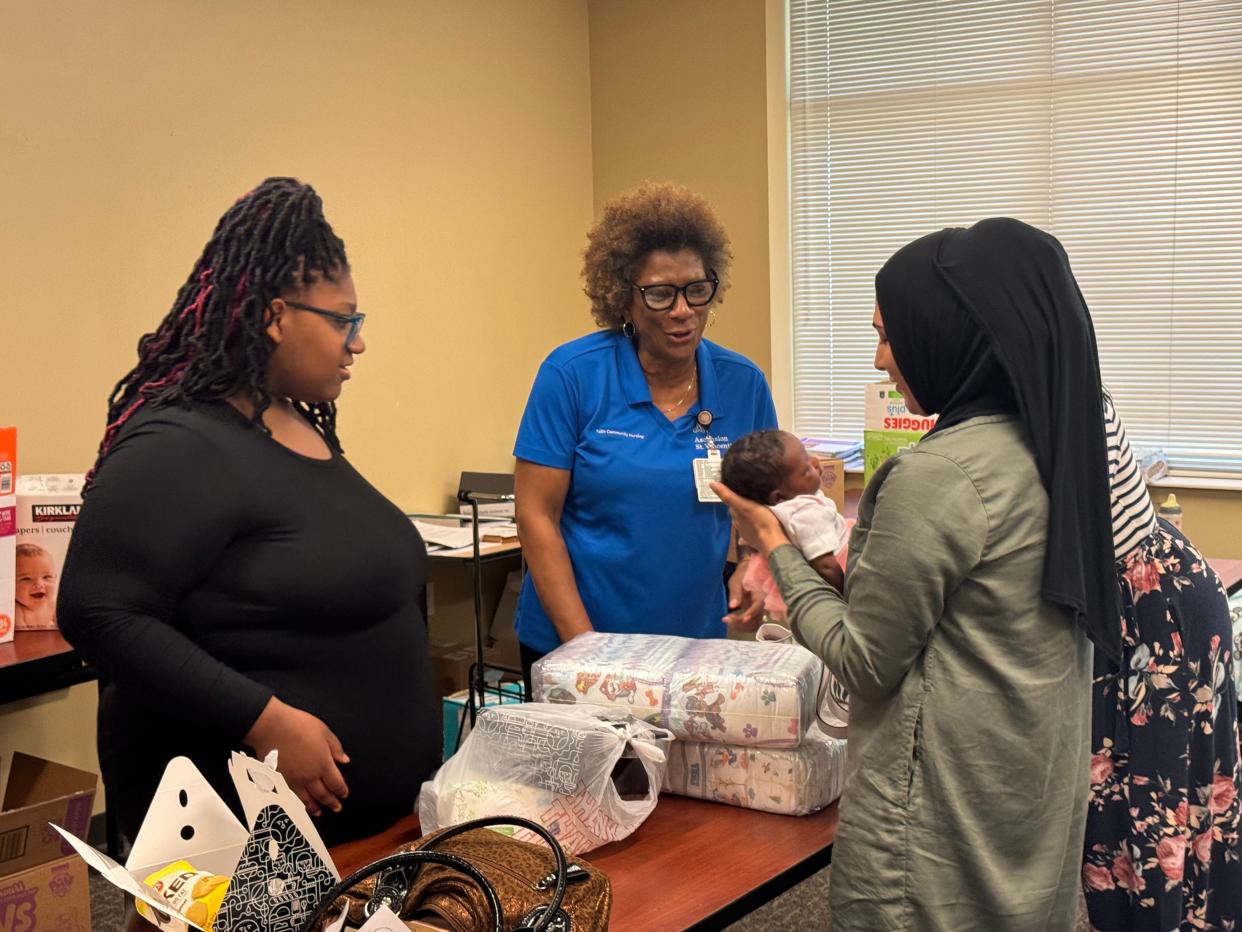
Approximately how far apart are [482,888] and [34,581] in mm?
2158

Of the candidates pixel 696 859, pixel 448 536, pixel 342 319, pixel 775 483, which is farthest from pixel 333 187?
pixel 696 859

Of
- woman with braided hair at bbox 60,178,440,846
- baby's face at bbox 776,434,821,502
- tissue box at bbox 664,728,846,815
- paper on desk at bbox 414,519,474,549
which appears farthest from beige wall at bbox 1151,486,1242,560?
woman with braided hair at bbox 60,178,440,846

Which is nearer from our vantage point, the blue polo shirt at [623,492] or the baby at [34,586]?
the blue polo shirt at [623,492]

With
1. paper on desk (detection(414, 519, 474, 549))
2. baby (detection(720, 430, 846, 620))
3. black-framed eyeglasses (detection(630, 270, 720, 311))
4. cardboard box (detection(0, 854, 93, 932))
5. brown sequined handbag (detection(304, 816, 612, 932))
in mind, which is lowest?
cardboard box (detection(0, 854, 93, 932))

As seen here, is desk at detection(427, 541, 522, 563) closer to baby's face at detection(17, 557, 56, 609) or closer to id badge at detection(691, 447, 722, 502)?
baby's face at detection(17, 557, 56, 609)

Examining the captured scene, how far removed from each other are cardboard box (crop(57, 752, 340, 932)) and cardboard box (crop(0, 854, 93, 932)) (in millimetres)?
767

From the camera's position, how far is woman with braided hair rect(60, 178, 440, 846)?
145 cm

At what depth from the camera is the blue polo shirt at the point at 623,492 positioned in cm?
227

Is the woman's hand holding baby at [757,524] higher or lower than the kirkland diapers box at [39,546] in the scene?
higher

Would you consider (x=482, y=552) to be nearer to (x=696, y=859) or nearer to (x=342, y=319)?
(x=342, y=319)

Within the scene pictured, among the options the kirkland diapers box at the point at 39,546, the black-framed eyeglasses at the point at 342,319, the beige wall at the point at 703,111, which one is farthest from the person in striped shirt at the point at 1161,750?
the beige wall at the point at 703,111

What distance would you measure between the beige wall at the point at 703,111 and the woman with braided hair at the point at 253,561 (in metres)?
3.39

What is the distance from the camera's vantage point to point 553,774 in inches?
61.2

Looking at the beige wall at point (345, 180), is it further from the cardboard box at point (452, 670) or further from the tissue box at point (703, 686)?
the tissue box at point (703, 686)
